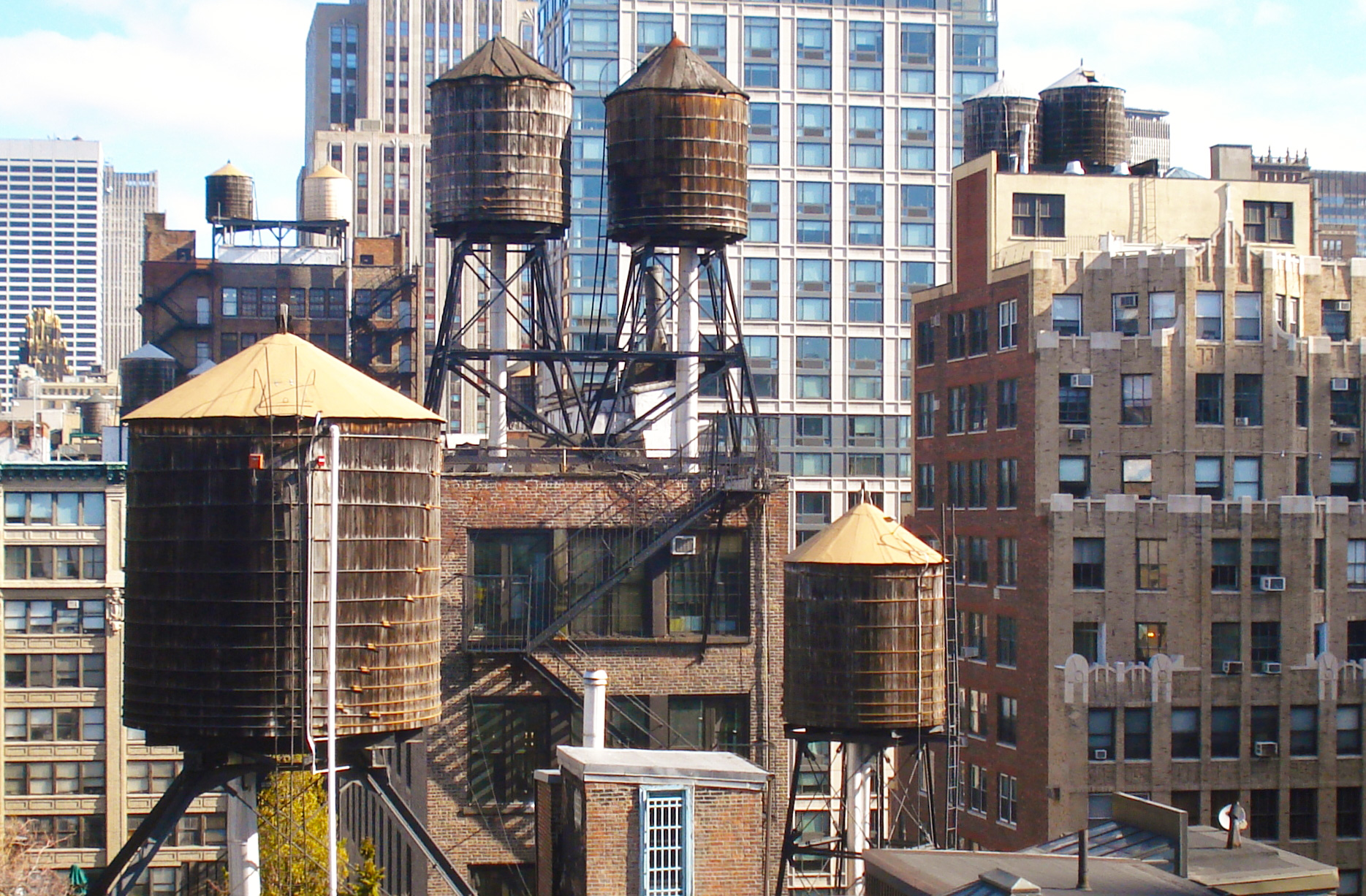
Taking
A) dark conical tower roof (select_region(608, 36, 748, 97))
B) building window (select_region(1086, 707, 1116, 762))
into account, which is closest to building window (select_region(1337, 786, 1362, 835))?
building window (select_region(1086, 707, 1116, 762))

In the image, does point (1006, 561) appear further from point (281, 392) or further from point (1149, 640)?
point (281, 392)

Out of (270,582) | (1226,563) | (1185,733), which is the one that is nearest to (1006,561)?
(1226,563)

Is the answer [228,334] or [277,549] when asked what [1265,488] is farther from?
[228,334]

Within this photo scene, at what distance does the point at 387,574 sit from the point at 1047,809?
35170 mm

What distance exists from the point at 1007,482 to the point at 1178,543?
620 centimetres

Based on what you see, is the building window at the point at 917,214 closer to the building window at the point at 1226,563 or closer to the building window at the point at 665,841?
the building window at the point at 1226,563

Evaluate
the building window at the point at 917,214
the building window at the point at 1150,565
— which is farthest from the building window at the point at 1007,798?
the building window at the point at 917,214

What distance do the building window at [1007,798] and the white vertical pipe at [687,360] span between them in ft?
60.9

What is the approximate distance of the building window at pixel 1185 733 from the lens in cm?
5750

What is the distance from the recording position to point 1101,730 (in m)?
57.1

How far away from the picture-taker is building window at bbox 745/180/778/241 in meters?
103

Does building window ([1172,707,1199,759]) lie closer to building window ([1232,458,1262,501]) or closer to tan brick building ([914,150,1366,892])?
tan brick building ([914,150,1366,892])

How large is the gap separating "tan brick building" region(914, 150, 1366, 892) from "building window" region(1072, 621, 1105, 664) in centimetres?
8

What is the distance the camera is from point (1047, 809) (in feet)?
186
